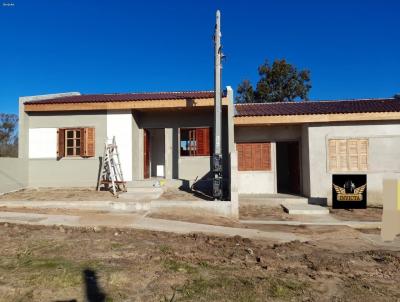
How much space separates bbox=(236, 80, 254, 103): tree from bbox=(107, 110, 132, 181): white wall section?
81.4 ft

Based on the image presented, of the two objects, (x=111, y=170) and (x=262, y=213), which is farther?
(x=111, y=170)

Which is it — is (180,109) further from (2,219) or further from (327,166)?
(2,219)

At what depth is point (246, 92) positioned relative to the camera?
36.8m

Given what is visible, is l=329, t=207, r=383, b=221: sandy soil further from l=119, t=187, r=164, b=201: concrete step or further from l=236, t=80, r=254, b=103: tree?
l=236, t=80, r=254, b=103: tree

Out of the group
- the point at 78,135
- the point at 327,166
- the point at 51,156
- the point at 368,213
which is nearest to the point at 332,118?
the point at 327,166

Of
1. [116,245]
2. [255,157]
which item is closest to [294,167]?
[255,157]

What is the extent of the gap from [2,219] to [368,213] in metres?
10.8

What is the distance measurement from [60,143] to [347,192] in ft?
35.5

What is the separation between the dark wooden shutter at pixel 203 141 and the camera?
45.8ft

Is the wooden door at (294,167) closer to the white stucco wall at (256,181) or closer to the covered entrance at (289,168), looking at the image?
the covered entrance at (289,168)

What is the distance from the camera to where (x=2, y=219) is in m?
9.04

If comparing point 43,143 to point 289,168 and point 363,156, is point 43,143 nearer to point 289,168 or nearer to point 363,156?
point 289,168

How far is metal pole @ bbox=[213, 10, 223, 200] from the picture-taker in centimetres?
1100

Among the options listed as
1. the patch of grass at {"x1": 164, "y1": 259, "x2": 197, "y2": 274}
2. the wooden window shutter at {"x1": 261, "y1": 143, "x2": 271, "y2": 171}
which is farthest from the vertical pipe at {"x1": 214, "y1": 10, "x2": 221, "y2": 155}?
the patch of grass at {"x1": 164, "y1": 259, "x2": 197, "y2": 274}
